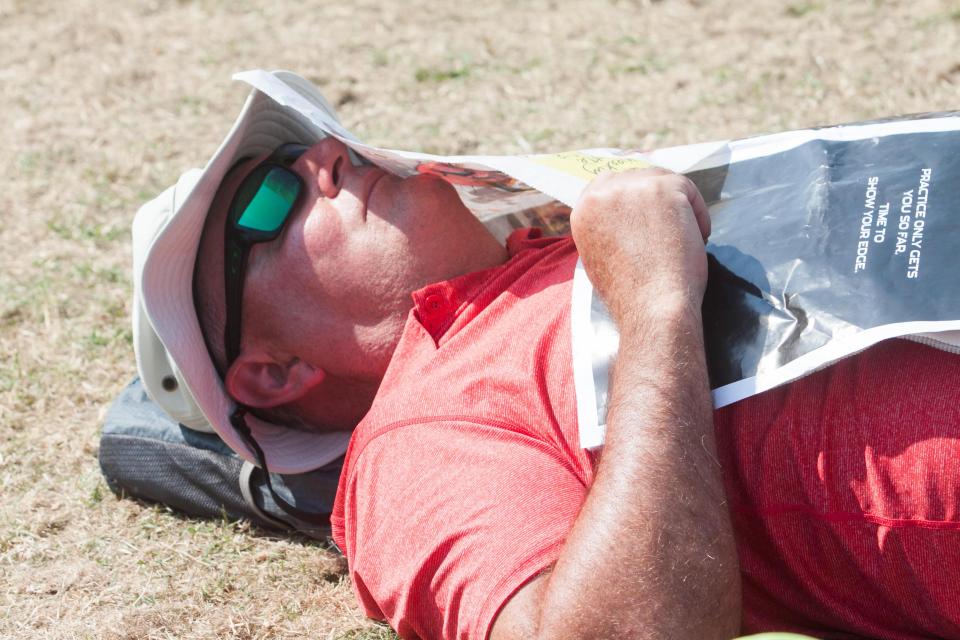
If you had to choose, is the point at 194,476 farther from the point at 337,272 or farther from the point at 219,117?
the point at 219,117

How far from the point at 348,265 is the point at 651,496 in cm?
107

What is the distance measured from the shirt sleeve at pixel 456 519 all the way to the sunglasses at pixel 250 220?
708 mm

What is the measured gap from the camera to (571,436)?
6.98ft

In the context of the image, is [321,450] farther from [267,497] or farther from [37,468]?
[37,468]

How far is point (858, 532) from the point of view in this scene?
1.94m

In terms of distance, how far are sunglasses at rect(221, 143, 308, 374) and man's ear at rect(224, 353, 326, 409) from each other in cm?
5

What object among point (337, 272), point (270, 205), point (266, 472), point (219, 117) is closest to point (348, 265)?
point (337, 272)

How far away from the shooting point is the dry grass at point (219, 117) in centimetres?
270

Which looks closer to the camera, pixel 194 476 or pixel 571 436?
pixel 571 436

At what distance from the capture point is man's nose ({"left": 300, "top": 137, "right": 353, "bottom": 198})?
270 cm

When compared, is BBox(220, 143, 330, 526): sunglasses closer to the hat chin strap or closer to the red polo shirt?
the hat chin strap

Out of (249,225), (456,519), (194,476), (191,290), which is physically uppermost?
(249,225)

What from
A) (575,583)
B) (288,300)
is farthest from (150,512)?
(575,583)

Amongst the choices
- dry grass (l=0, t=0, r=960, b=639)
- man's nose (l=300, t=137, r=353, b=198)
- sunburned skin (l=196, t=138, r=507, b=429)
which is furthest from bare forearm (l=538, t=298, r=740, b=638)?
man's nose (l=300, t=137, r=353, b=198)
